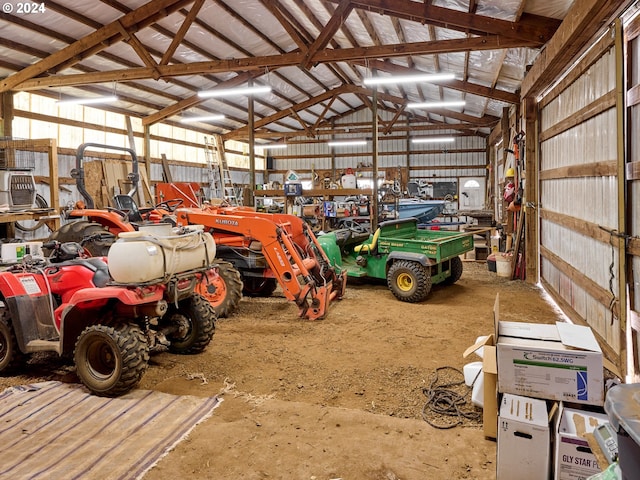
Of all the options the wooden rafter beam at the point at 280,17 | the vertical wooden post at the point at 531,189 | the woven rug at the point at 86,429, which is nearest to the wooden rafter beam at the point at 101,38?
the wooden rafter beam at the point at 280,17

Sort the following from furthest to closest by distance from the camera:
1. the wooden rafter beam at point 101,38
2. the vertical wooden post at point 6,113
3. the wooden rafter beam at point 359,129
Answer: the wooden rafter beam at point 359,129 < the vertical wooden post at point 6,113 < the wooden rafter beam at point 101,38

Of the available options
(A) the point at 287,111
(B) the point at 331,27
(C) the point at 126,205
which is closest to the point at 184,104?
(A) the point at 287,111

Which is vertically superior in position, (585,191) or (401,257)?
(585,191)

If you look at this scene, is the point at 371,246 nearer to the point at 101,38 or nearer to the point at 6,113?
the point at 101,38

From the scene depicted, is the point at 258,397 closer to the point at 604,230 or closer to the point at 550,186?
the point at 604,230

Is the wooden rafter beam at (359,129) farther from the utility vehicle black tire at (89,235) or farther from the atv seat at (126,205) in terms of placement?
the utility vehicle black tire at (89,235)

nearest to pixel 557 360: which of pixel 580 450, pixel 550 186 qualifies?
pixel 580 450

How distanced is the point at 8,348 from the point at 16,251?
3.72 ft

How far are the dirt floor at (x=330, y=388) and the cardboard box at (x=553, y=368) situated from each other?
0.45 meters

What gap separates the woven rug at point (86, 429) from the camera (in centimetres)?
249

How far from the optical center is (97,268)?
3760mm

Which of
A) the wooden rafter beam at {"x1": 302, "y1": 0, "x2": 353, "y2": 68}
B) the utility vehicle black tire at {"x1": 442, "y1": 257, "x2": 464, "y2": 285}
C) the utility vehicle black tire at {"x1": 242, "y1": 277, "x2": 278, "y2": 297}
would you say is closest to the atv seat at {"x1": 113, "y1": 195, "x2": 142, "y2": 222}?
the utility vehicle black tire at {"x1": 242, "y1": 277, "x2": 278, "y2": 297}

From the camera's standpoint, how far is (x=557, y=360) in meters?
2.50

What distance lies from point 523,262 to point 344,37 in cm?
710
